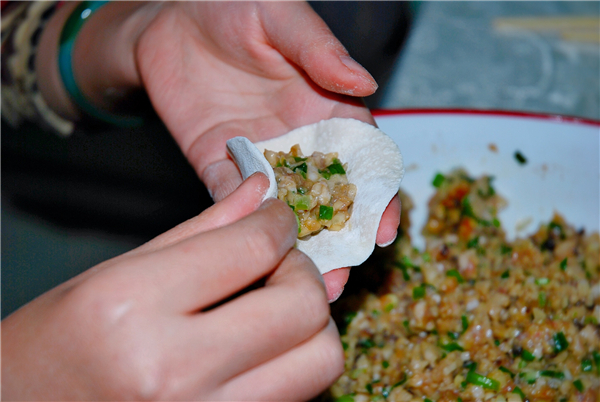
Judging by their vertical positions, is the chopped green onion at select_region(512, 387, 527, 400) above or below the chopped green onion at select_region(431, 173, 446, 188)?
below

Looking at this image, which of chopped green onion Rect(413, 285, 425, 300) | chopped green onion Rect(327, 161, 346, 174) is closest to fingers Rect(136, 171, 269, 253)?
chopped green onion Rect(327, 161, 346, 174)

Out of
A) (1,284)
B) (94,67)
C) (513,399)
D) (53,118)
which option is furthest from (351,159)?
(1,284)

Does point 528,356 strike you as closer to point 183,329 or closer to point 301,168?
point 301,168

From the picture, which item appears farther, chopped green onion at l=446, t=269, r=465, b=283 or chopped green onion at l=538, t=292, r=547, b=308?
chopped green onion at l=446, t=269, r=465, b=283

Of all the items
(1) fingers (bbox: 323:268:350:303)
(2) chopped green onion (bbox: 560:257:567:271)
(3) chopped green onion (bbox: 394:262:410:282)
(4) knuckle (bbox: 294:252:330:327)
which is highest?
(4) knuckle (bbox: 294:252:330:327)

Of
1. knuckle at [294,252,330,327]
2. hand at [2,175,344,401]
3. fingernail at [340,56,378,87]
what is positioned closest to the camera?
hand at [2,175,344,401]

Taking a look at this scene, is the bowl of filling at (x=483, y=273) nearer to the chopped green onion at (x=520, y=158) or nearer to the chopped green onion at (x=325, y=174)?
the chopped green onion at (x=520, y=158)

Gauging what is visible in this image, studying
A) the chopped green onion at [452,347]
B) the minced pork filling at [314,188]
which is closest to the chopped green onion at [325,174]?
the minced pork filling at [314,188]

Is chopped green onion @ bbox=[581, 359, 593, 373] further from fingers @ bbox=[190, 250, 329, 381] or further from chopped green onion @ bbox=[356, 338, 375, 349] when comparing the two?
fingers @ bbox=[190, 250, 329, 381]
